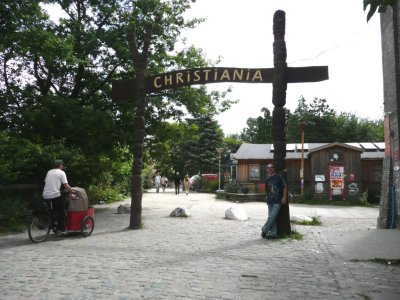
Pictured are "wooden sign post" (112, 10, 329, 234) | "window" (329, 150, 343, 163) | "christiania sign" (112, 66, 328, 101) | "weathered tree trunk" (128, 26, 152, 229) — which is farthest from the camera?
"window" (329, 150, 343, 163)

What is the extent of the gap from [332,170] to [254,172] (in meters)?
6.52

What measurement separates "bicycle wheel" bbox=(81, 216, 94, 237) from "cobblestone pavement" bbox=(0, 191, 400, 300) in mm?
176

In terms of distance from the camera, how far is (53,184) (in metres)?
8.90

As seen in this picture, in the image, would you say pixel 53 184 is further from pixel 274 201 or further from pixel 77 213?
pixel 274 201

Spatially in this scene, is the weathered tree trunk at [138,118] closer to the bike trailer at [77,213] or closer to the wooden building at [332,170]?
the bike trailer at [77,213]

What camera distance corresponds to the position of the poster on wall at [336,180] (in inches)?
1008

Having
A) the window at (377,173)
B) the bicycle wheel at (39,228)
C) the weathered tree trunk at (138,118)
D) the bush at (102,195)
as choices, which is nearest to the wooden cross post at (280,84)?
the weathered tree trunk at (138,118)

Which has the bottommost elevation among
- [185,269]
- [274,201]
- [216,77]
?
[185,269]

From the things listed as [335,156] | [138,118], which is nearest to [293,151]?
[335,156]

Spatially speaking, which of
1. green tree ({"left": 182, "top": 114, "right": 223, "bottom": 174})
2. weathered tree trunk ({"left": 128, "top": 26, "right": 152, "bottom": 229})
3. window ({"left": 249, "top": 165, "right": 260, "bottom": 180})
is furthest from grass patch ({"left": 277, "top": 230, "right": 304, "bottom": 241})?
green tree ({"left": 182, "top": 114, "right": 223, "bottom": 174})

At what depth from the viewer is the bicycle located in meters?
8.52

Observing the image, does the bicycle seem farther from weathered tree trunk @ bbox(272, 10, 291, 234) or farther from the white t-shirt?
weathered tree trunk @ bbox(272, 10, 291, 234)

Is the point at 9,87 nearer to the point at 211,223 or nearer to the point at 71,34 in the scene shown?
the point at 71,34

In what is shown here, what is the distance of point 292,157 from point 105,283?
85.5ft
